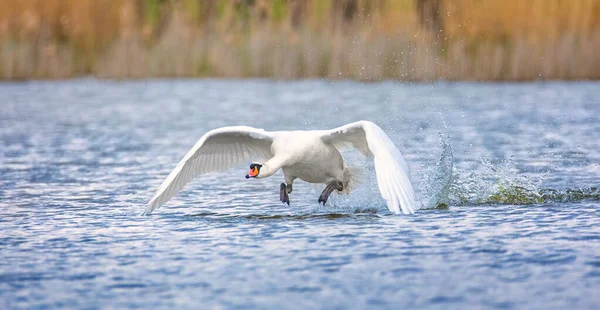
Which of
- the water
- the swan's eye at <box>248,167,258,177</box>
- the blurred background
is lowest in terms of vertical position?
the water

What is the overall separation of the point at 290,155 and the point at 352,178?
3.77ft

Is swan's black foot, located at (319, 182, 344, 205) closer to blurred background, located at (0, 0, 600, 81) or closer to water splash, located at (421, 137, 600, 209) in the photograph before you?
water splash, located at (421, 137, 600, 209)

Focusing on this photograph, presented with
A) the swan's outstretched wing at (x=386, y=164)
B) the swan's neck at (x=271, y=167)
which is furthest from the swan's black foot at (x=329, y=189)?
the swan's neck at (x=271, y=167)

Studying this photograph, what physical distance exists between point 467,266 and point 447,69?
61.4 feet

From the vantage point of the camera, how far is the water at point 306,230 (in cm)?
816

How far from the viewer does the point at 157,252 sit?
9758 mm

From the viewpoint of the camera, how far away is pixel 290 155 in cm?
1134

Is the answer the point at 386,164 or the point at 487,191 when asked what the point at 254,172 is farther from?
the point at 487,191

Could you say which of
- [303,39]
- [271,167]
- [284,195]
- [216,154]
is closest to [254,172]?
[271,167]

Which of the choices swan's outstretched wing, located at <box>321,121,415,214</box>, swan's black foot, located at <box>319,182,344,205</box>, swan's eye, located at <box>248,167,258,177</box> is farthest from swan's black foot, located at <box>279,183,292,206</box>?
swan's outstretched wing, located at <box>321,121,415,214</box>

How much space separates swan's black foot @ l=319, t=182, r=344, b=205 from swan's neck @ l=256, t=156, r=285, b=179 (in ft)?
2.16

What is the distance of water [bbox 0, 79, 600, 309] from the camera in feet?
26.8

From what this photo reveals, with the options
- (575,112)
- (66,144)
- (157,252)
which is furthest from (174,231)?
(575,112)

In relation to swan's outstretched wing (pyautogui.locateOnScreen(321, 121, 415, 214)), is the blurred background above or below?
above
